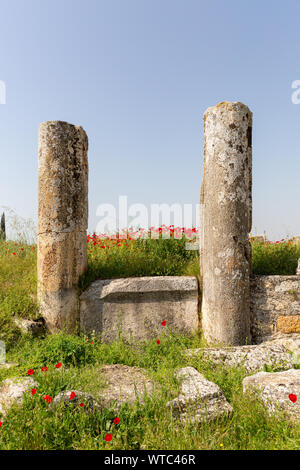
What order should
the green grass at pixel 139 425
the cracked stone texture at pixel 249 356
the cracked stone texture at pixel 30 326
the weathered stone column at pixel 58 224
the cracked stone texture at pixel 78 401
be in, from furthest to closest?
the weathered stone column at pixel 58 224 < the cracked stone texture at pixel 30 326 < the cracked stone texture at pixel 249 356 < the cracked stone texture at pixel 78 401 < the green grass at pixel 139 425

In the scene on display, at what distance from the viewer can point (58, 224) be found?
5.04m

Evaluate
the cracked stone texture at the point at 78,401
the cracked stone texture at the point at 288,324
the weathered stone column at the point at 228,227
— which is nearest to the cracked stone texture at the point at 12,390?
the cracked stone texture at the point at 78,401

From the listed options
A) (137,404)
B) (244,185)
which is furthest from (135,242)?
(137,404)

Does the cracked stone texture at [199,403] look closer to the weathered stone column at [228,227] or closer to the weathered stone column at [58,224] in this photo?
the weathered stone column at [228,227]

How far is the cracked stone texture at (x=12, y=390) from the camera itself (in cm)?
296

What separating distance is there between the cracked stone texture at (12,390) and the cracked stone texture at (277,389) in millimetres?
2178

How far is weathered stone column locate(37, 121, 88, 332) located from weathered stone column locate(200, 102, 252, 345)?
208 centimetres

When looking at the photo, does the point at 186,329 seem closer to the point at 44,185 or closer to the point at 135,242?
the point at 135,242

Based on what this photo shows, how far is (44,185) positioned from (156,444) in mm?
3849

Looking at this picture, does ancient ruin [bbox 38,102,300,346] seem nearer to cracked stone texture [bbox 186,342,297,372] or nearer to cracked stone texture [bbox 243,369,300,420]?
cracked stone texture [bbox 186,342,297,372]

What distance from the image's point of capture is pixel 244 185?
4691 millimetres

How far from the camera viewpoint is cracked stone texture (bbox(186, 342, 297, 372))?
13.2 ft

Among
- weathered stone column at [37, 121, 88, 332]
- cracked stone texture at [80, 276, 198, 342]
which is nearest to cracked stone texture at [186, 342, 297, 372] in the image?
cracked stone texture at [80, 276, 198, 342]

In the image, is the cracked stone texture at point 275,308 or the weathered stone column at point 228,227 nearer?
the weathered stone column at point 228,227
